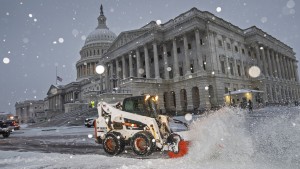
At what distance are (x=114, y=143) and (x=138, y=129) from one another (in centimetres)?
117

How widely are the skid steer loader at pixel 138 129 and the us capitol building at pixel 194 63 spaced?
95.2ft

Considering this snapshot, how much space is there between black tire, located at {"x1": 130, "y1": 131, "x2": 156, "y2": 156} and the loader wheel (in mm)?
552

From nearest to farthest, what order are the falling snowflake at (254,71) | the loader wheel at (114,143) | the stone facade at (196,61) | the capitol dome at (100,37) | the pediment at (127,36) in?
the loader wheel at (114,143) < the stone facade at (196,61) < the falling snowflake at (254,71) < the pediment at (127,36) < the capitol dome at (100,37)

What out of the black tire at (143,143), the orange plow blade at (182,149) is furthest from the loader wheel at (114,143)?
the orange plow blade at (182,149)

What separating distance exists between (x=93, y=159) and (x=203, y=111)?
29115 mm

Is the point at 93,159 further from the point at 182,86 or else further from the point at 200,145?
the point at 182,86

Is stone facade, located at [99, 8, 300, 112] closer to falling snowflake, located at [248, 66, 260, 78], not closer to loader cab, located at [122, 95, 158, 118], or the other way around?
falling snowflake, located at [248, 66, 260, 78]

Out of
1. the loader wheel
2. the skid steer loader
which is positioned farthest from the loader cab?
the loader wheel

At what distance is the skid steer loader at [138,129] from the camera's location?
7293mm

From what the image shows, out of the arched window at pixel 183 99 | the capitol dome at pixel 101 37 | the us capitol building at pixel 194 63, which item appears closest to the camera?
the us capitol building at pixel 194 63

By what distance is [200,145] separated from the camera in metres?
6.83

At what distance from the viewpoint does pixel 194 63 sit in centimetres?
4103

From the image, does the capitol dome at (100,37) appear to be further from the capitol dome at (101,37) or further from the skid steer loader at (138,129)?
the skid steer loader at (138,129)

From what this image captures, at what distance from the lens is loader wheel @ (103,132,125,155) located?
26.1ft
